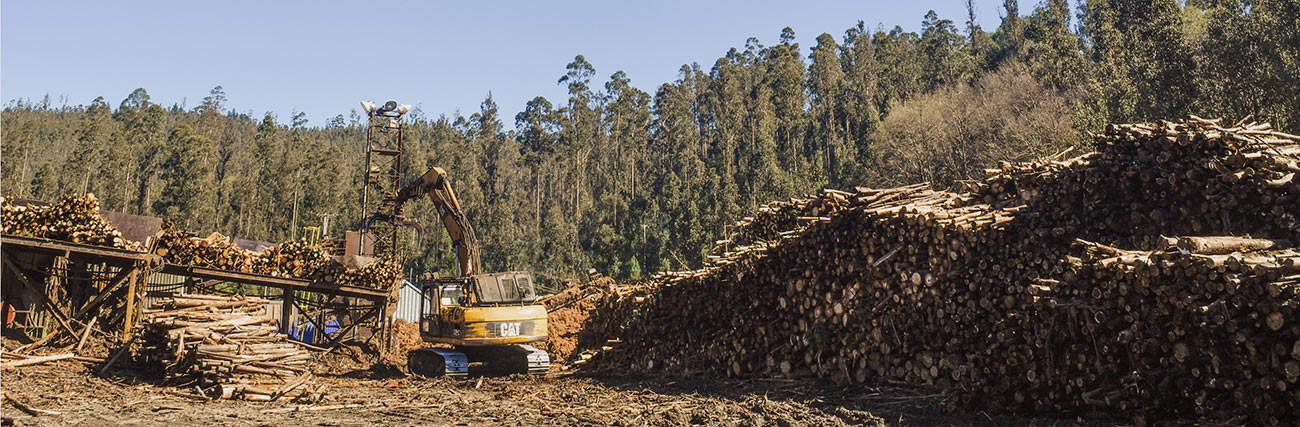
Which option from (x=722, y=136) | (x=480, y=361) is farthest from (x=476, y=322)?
(x=722, y=136)

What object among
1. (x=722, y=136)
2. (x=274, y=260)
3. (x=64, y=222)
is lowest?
(x=274, y=260)

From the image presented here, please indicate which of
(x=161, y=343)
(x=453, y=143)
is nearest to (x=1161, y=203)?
(x=161, y=343)

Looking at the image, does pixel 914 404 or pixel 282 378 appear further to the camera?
pixel 282 378

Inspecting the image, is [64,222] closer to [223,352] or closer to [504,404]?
[223,352]

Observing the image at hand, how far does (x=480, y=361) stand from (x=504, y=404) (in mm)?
4865

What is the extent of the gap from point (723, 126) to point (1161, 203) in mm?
51143

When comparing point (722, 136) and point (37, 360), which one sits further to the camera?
point (722, 136)

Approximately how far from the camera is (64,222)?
492 inches

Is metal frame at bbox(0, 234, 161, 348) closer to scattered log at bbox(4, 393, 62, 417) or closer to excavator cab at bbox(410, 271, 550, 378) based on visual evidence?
scattered log at bbox(4, 393, 62, 417)

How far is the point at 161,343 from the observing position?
1186cm

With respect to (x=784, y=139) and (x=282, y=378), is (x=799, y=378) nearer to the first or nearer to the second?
(x=282, y=378)

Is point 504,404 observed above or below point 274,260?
below

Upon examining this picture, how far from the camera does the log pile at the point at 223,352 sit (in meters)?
10.9

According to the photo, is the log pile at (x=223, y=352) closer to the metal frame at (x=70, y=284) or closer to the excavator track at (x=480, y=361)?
the metal frame at (x=70, y=284)
